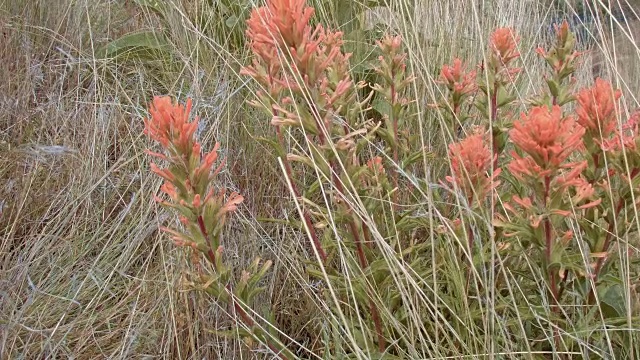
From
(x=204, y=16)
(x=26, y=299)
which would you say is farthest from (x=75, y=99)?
(x=26, y=299)

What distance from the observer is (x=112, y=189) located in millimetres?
1639

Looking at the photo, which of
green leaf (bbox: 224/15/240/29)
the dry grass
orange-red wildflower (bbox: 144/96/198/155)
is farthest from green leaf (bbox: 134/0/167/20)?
orange-red wildflower (bbox: 144/96/198/155)

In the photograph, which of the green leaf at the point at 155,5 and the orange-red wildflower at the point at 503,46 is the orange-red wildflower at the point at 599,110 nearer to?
the orange-red wildflower at the point at 503,46

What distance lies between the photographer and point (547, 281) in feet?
3.16

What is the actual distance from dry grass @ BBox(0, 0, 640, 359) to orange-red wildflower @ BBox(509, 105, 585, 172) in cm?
28

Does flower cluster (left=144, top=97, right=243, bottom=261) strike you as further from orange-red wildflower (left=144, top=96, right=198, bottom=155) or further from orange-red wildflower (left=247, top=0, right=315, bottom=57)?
orange-red wildflower (left=247, top=0, right=315, bottom=57)

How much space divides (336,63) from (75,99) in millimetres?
1094

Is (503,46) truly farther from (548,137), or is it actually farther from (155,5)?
(155,5)

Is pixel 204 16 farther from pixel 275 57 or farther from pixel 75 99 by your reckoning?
pixel 275 57

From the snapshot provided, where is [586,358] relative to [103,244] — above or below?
above

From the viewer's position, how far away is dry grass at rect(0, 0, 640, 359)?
1258 mm

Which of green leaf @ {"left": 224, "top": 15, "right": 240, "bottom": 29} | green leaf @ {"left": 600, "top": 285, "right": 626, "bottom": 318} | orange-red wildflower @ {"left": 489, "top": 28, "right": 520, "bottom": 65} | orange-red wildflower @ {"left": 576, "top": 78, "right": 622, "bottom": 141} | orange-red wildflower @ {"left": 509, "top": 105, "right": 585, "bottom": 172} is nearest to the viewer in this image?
orange-red wildflower @ {"left": 509, "top": 105, "right": 585, "bottom": 172}

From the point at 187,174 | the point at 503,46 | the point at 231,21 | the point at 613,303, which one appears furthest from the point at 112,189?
the point at 613,303

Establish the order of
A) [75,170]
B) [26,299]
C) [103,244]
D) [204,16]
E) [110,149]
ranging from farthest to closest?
[204,16], [110,149], [75,170], [103,244], [26,299]
